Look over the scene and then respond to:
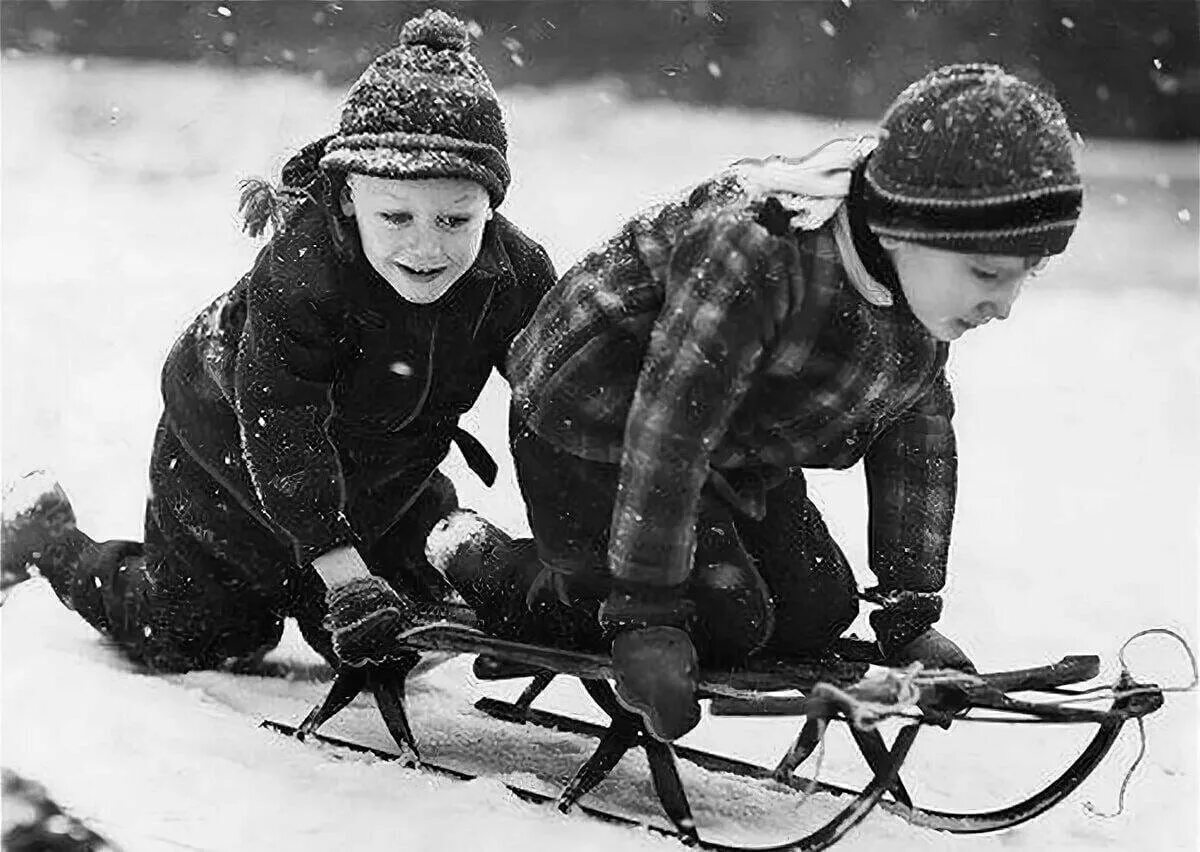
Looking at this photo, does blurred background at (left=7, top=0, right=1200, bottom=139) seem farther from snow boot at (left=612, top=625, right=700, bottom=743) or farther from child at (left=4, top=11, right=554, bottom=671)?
snow boot at (left=612, top=625, right=700, bottom=743)

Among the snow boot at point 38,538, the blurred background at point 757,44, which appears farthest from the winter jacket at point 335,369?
the blurred background at point 757,44

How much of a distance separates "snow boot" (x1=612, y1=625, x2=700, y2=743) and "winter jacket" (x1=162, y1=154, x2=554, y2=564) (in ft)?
1.07

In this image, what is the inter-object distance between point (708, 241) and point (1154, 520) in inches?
48.8

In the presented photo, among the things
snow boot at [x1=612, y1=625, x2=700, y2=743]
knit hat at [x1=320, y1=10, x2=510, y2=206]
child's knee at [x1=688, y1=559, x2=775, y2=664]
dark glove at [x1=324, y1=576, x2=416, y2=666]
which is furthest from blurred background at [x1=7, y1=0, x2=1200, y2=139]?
snow boot at [x1=612, y1=625, x2=700, y2=743]

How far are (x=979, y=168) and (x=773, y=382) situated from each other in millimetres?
231

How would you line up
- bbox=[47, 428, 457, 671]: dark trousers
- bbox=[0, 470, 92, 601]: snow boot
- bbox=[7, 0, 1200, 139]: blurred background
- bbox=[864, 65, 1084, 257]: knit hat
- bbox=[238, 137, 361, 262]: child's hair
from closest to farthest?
1. bbox=[864, 65, 1084, 257]: knit hat
2. bbox=[238, 137, 361, 262]: child's hair
3. bbox=[47, 428, 457, 671]: dark trousers
4. bbox=[0, 470, 92, 601]: snow boot
5. bbox=[7, 0, 1200, 139]: blurred background

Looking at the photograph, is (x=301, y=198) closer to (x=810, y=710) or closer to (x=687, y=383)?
(x=687, y=383)

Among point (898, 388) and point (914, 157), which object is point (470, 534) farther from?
point (914, 157)

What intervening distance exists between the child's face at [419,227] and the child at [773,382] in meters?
0.10

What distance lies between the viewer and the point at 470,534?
1488 mm

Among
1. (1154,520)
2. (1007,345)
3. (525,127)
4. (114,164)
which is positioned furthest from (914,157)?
(114,164)

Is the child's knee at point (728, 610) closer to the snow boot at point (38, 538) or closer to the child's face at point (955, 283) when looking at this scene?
the child's face at point (955, 283)

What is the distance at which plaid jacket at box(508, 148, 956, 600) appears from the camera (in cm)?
112

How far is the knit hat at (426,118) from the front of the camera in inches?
50.8
